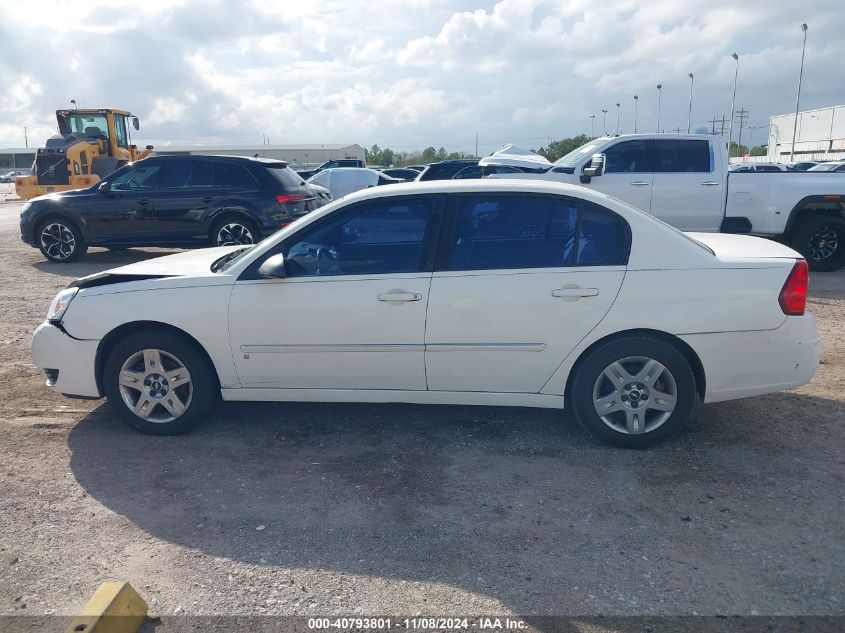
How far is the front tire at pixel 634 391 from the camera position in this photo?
432 cm

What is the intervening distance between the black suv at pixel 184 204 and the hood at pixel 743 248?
7.58 m

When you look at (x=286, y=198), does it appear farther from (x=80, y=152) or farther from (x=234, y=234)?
(x=80, y=152)

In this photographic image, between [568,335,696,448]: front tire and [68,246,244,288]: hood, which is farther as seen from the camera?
[68,246,244,288]: hood

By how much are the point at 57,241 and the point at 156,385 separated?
29.2ft

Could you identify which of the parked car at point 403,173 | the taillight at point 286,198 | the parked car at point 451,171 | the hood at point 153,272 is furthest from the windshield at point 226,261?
the parked car at point 403,173

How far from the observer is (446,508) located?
3.81 m

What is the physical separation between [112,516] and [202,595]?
99cm

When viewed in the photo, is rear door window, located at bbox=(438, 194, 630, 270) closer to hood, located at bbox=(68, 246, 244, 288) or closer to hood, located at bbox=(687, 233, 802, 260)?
hood, located at bbox=(687, 233, 802, 260)

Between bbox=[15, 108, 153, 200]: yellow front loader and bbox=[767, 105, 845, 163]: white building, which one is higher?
bbox=[767, 105, 845, 163]: white building

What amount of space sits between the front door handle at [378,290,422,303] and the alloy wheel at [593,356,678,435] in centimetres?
125

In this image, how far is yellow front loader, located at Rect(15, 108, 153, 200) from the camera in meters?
20.0

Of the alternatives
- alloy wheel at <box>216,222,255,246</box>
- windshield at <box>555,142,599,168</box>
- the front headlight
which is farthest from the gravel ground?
windshield at <box>555,142,599,168</box>

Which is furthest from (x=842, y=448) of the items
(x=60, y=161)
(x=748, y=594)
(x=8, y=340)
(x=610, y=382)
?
(x=60, y=161)

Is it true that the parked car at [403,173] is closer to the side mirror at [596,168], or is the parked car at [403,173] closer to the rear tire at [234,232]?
the rear tire at [234,232]
